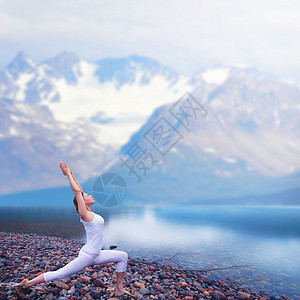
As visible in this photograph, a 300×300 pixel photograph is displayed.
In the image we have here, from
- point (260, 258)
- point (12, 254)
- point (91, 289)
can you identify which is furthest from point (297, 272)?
point (12, 254)

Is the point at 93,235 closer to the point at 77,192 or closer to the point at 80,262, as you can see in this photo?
the point at 80,262

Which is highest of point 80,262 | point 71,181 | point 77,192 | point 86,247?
point 71,181

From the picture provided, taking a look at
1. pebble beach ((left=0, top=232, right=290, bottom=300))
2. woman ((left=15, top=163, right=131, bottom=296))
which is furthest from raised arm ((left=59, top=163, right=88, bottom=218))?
pebble beach ((left=0, top=232, right=290, bottom=300))

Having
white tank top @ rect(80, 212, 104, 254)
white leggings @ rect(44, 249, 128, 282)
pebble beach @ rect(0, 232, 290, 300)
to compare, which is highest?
white tank top @ rect(80, 212, 104, 254)

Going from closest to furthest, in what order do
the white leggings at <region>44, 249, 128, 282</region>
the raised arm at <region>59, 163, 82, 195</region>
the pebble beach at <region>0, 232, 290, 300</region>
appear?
1. the raised arm at <region>59, 163, 82, 195</region>
2. the white leggings at <region>44, 249, 128, 282</region>
3. the pebble beach at <region>0, 232, 290, 300</region>

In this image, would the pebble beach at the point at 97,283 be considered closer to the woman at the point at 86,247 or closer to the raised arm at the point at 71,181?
the woman at the point at 86,247

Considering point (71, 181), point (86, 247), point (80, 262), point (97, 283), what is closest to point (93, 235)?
point (86, 247)

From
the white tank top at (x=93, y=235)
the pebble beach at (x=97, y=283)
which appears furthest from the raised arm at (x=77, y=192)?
the pebble beach at (x=97, y=283)

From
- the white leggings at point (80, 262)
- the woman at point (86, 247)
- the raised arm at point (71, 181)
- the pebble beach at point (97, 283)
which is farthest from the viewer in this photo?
the pebble beach at point (97, 283)

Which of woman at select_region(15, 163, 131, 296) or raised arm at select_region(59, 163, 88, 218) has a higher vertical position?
raised arm at select_region(59, 163, 88, 218)

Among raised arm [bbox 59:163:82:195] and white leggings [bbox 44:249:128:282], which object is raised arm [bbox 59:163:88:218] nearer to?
raised arm [bbox 59:163:82:195]

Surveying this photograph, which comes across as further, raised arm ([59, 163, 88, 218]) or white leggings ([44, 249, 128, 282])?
white leggings ([44, 249, 128, 282])

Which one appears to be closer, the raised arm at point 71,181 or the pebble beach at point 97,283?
the raised arm at point 71,181

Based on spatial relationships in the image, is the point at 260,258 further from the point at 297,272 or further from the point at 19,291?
the point at 19,291
